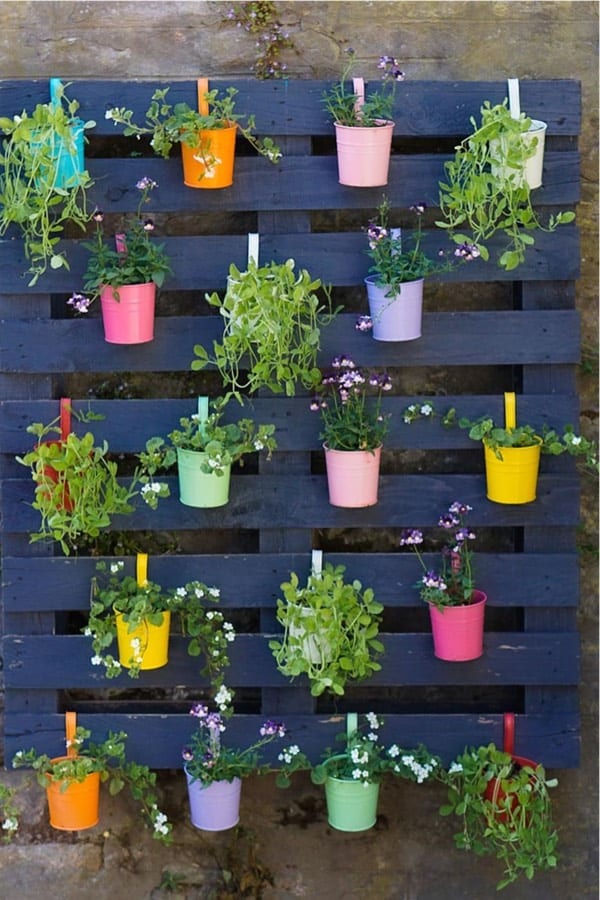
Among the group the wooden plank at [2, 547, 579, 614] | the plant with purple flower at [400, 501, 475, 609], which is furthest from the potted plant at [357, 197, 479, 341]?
the wooden plank at [2, 547, 579, 614]

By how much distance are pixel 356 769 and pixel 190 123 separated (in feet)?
5.69

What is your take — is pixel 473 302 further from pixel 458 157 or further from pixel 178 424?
pixel 178 424

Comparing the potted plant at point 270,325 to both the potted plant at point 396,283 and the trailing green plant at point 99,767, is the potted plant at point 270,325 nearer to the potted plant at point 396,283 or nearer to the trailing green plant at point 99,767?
the potted plant at point 396,283

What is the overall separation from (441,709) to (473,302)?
1.17 metres

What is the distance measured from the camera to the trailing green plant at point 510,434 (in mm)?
3105

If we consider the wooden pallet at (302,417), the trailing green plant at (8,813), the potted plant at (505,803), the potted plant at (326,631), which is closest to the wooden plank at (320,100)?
the wooden pallet at (302,417)

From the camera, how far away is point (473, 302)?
3.36m

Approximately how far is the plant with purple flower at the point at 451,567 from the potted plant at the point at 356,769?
381 millimetres

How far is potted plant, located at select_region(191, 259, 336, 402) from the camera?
3.01m

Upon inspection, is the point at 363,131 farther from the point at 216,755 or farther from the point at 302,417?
the point at 216,755

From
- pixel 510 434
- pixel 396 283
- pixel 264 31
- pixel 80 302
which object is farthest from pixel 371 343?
pixel 264 31

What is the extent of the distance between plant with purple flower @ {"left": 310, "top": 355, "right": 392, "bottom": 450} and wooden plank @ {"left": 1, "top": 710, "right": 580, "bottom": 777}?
78 cm

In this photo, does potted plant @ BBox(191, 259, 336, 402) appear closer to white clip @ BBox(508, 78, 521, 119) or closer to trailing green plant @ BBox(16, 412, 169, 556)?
trailing green plant @ BBox(16, 412, 169, 556)

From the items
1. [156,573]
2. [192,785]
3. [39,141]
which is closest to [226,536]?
[156,573]
